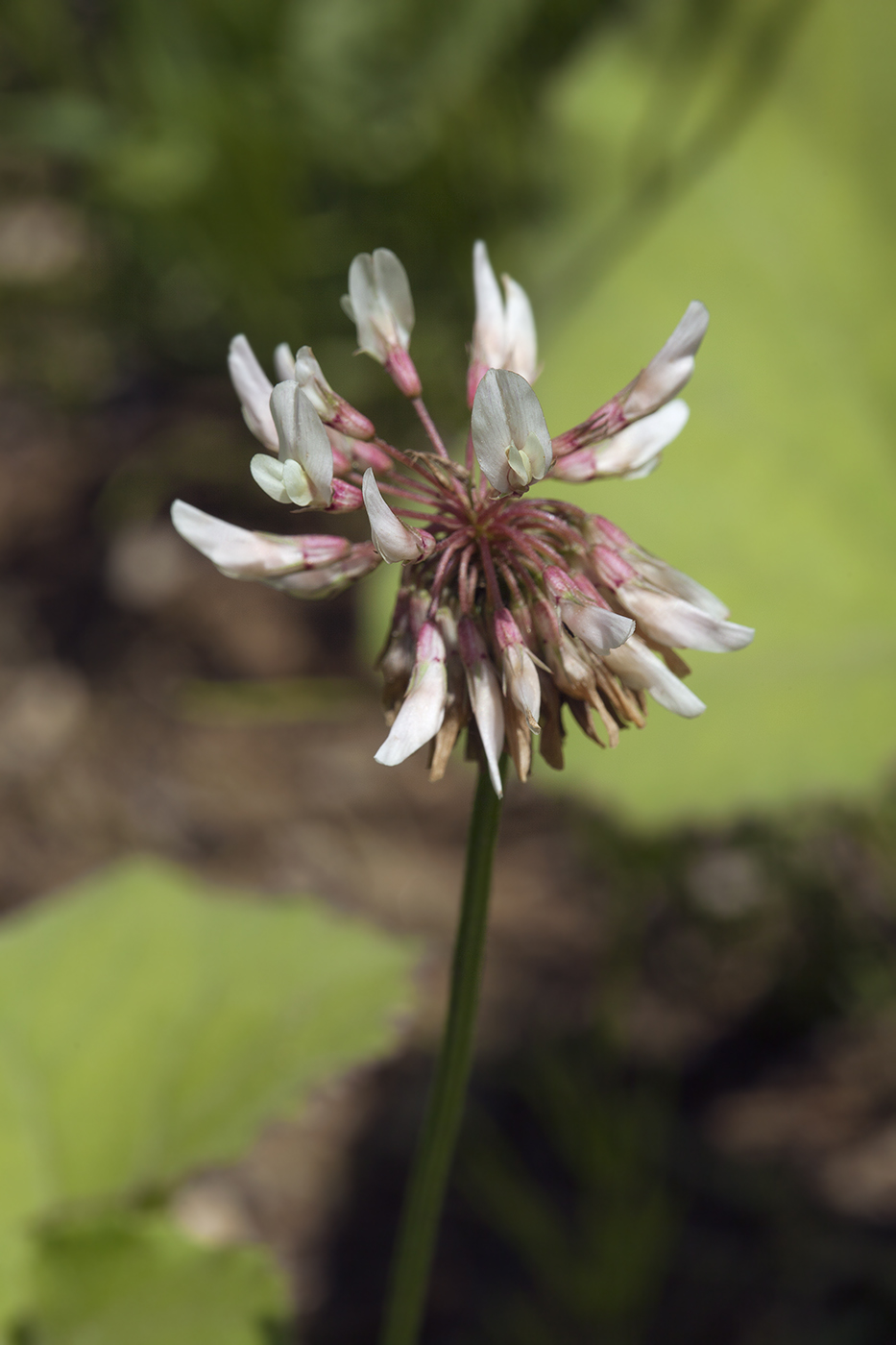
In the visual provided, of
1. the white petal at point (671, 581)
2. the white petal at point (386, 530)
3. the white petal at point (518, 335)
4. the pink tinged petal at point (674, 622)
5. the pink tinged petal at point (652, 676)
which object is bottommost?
the pink tinged petal at point (652, 676)

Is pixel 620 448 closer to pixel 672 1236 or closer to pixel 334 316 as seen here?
pixel 672 1236

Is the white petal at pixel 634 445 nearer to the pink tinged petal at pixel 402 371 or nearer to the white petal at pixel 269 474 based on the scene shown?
the pink tinged petal at pixel 402 371

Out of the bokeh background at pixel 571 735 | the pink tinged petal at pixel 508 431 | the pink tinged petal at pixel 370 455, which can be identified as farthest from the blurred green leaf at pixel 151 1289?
the pink tinged petal at pixel 508 431

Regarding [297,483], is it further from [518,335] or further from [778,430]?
[778,430]

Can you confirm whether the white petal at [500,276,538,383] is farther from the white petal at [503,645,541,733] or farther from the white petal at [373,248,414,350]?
the white petal at [503,645,541,733]

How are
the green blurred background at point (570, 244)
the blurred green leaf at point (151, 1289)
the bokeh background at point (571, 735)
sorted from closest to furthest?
1. the blurred green leaf at point (151, 1289)
2. the green blurred background at point (570, 244)
3. the bokeh background at point (571, 735)
